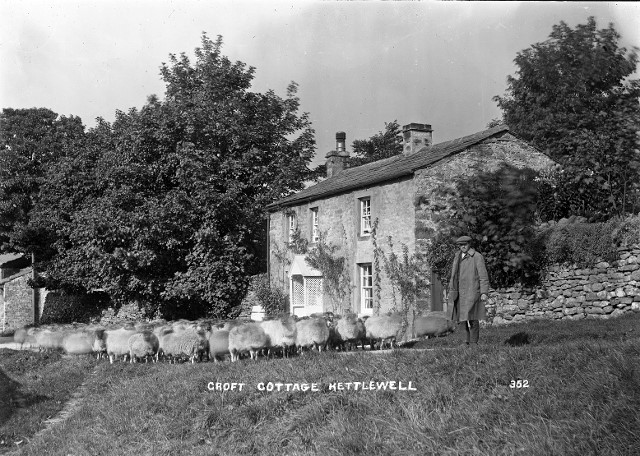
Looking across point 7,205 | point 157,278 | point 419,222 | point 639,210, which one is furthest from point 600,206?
point 7,205

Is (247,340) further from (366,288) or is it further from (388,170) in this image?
(388,170)

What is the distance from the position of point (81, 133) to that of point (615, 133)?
1113 inches

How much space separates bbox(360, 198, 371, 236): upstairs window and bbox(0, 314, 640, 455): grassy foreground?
1353 centimetres

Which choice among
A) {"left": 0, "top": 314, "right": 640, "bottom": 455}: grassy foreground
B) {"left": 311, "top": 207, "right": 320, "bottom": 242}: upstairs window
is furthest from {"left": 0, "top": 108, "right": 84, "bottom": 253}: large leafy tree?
{"left": 0, "top": 314, "right": 640, "bottom": 455}: grassy foreground

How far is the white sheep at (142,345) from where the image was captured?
1599cm

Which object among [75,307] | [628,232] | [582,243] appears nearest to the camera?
[628,232]

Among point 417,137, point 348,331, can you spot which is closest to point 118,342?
point 348,331

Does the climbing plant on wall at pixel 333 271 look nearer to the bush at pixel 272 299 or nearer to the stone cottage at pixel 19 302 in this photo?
the bush at pixel 272 299

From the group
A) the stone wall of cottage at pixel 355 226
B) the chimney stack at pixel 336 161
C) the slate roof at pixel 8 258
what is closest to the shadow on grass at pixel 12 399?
the stone wall of cottage at pixel 355 226

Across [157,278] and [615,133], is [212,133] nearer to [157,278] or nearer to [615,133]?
[157,278]

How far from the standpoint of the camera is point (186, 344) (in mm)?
15273

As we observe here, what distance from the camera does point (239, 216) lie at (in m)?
30.5

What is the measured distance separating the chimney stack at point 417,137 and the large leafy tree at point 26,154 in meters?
18.6

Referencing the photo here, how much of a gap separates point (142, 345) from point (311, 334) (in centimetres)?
415
